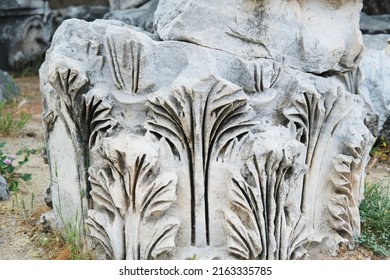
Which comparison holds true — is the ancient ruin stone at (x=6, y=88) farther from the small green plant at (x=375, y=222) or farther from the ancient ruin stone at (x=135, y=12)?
the small green plant at (x=375, y=222)

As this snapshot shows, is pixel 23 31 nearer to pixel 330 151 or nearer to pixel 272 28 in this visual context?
pixel 272 28

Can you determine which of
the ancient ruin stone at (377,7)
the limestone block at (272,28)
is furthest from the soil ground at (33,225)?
the ancient ruin stone at (377,7)

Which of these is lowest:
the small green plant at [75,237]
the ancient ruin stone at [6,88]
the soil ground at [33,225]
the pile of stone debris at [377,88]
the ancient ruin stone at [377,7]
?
the soil ground at [33,225]

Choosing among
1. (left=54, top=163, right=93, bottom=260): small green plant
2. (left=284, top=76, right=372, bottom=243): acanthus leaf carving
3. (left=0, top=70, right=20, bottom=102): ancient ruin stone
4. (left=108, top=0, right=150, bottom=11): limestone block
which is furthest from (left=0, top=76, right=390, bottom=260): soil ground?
(left=108, top=0, right=150, bottom=11): limestone block

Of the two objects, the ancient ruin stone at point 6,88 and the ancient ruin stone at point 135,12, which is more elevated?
the ancient ruin stone at point 135,12

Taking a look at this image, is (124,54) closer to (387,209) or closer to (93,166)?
(93,166)

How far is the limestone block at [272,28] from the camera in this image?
10.5 ft

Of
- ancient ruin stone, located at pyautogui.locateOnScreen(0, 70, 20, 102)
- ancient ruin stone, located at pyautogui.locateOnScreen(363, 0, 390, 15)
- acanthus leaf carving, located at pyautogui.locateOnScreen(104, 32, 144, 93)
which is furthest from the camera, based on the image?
ancient ruin stone, located at pyautogui.locateOnScreen(363, 0, 390, 15)

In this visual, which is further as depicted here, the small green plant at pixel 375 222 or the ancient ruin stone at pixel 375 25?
the ancient ruin stone at pixel 375 25

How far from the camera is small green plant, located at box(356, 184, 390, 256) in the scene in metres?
3.33

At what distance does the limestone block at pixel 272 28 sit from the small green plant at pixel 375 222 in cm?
73

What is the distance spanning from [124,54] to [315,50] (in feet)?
2.84

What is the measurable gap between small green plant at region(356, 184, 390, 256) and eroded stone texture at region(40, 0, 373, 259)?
0.12 metres

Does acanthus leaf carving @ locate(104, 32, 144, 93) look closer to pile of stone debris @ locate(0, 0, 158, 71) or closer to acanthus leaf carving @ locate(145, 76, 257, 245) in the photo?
acanthus leaf carving @ locate(145, 76, 257, 245)
